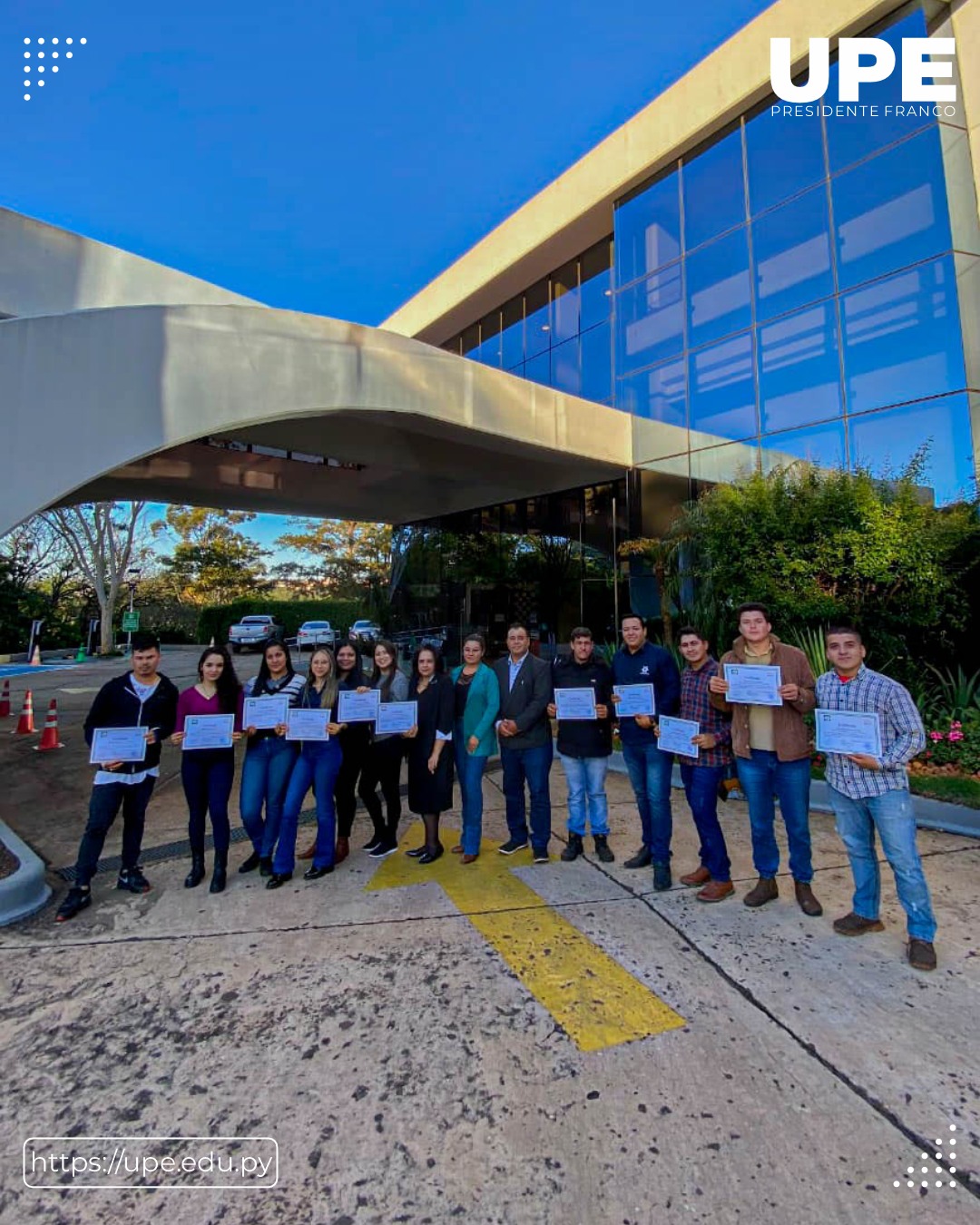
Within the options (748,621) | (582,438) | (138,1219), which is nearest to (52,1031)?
(138,1219)

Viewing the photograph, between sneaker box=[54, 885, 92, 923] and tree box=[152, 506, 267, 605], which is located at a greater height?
tree box=[152, 506, 267, 605]

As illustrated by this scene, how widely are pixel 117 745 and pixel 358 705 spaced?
1.64 m

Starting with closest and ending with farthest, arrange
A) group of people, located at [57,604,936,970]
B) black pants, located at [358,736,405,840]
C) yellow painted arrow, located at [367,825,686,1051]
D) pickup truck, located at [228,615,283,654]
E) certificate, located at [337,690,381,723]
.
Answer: yellow painted arrow, located at [367,825,686,1051], group of people, located at [57,604,936,970], certificate, located at [337,690,381,723], black pants, located at [358,736,405,840], pickup truck, located at [228,615,283,654]

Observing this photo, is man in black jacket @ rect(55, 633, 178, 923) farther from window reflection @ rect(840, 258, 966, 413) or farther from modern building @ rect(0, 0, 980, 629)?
window reflection @ rect(840, 258, 966, 413)

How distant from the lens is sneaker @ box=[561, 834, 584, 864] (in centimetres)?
457

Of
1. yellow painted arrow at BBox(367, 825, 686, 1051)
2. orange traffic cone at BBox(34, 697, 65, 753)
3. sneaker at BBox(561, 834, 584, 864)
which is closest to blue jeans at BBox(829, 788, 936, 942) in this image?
yellow painted arrow at BBox(367, 825, 686, 1051)

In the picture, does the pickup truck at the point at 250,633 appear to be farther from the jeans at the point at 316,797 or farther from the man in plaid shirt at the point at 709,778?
the man in plaid shirt at the point at 709,778

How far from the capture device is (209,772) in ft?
13.7

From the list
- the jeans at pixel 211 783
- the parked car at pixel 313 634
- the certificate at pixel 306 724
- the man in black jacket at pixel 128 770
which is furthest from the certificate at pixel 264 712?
the parked car at pixel 313 634

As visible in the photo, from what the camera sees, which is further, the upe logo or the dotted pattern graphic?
the upe logo

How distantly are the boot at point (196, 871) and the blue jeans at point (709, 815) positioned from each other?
359 cm

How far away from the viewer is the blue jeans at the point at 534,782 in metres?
4.57

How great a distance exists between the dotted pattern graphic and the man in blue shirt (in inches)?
81.0

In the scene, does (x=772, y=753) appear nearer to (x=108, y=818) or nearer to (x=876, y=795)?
(x=876, y=795)
